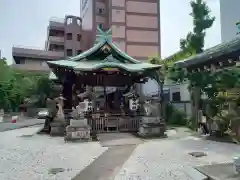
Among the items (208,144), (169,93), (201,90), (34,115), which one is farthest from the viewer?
(34,115)

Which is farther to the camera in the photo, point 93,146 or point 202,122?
point 202,122

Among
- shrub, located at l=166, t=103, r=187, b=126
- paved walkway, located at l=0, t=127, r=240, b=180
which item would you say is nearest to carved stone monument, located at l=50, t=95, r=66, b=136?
paved walkway, located at l=0, t=127, r=240, b=180

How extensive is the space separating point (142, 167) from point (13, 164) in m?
3.88

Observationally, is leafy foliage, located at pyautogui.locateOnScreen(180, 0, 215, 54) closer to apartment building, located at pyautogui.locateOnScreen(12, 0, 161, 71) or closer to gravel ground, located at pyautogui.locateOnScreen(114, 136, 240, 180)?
gravel ground, located at pyautogui.locateOnScreen(114, 136, 240, 180)

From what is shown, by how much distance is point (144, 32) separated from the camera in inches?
1682

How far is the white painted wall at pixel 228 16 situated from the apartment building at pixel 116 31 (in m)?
28.7

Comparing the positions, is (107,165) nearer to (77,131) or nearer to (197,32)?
(77,131)

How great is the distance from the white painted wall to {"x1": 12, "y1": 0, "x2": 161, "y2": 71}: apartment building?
28.7 m

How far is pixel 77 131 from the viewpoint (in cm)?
1055

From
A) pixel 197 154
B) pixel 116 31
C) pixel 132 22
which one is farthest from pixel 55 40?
pixel 197 154

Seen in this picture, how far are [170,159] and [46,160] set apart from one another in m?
3.93

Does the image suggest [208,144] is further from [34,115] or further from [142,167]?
[34,115]

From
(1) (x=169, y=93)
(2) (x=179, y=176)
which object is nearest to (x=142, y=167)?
(2) (x=179, y=176)

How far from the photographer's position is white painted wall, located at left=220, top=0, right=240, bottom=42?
1275 cm
